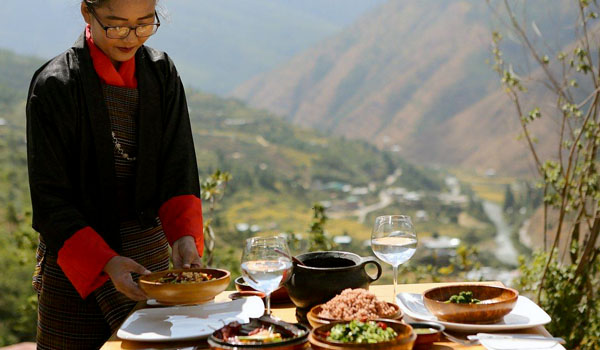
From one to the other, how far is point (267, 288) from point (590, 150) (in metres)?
2.99

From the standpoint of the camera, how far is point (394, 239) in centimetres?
205

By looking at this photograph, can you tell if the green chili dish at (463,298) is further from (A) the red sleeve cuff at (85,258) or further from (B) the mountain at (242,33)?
(B) the mountain at (242,33)

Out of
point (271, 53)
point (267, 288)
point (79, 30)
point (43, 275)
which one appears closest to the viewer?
point (267, 288)

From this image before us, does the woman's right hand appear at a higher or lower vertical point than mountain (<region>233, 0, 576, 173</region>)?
lower

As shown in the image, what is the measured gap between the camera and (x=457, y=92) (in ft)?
96.1

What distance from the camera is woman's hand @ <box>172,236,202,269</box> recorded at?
2362 millimetres

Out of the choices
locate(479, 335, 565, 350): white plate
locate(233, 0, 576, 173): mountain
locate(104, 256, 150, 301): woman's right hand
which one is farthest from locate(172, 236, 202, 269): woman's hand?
locate(233, 0, 576, 173): mountain

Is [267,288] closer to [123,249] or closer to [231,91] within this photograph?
[123,249]

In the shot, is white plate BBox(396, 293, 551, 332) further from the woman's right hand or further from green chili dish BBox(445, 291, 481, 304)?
the woman's right hand

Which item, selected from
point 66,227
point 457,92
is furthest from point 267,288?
point 457,92

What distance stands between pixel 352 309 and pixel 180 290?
48 cm

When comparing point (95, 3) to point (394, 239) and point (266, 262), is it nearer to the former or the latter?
point (266, 262)

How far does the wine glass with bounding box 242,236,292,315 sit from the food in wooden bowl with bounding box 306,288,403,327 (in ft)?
0.40

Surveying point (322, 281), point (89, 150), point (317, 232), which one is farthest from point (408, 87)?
point (322, 281)
